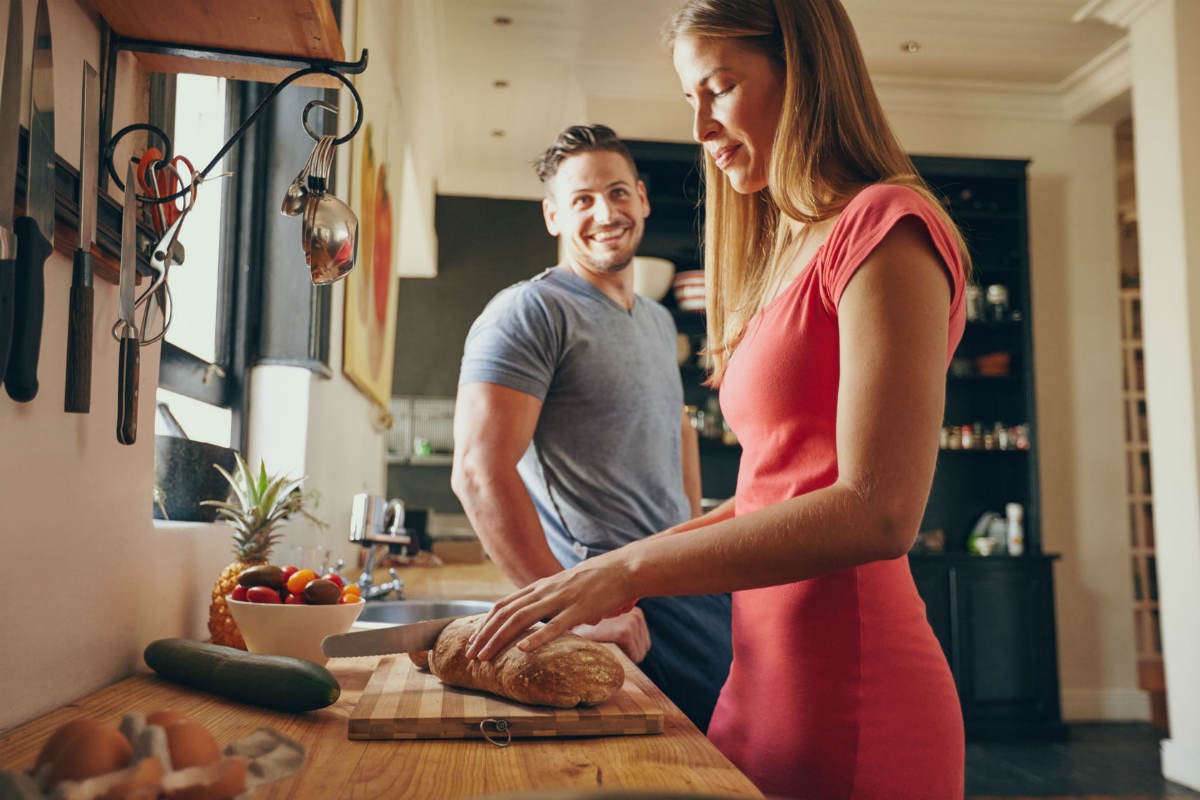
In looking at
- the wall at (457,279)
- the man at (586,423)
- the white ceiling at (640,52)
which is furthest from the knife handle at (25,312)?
the wall at (457,279)

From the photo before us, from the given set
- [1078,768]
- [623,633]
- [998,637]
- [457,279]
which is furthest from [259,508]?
[457,279]

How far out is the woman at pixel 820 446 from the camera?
884mm

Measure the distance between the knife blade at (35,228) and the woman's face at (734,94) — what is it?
2.14ft

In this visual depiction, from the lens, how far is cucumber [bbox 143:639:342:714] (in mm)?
1010

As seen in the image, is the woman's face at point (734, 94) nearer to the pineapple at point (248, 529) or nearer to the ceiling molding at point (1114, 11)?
the pineapple at point (248, 529)

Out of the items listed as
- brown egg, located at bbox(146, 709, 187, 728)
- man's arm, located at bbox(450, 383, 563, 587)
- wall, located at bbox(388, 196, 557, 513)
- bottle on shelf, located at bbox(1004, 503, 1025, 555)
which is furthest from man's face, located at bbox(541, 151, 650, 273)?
wall, located at bbox(388, 196, 557, 513)

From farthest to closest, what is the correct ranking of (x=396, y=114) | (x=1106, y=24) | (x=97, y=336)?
(x=1106, y=24) → (x=396, y=114) → (x=97, y=336)

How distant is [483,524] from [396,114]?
245 cm

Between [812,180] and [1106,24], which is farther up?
[1106,24]

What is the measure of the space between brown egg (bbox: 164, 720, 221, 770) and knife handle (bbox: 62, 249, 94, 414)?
39cm

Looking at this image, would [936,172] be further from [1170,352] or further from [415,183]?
[415,183]

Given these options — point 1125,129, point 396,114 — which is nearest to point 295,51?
point 396,114

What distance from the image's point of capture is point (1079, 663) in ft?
16.8

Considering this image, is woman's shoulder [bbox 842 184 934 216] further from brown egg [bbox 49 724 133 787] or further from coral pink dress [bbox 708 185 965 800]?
brown egg [bbox 49 724 133 787]
